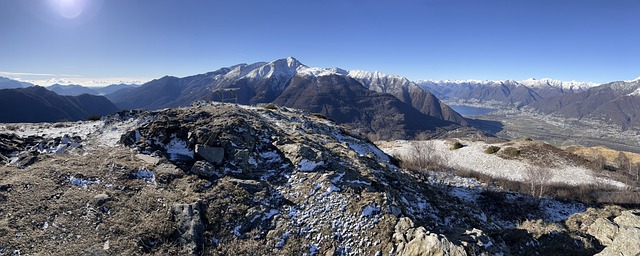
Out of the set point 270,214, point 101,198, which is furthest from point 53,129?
point 270,214

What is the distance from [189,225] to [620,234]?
21.4 meters

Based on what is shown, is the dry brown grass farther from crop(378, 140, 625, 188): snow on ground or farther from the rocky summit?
the rocky summit

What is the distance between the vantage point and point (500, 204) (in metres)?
28.0

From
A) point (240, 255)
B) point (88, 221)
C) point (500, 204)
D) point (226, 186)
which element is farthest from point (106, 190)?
point (500, 204)

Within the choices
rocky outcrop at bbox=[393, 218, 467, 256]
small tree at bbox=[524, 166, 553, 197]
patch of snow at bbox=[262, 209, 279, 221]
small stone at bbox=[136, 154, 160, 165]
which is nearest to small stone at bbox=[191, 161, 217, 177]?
small stone at bbox=[136, 154, 160, 165]

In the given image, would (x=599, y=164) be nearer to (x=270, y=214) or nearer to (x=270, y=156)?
→ (x=270, y=156)

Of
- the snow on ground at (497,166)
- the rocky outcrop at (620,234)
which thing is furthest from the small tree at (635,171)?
the rocky outcrop at (620,234)

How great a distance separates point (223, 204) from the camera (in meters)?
15.9

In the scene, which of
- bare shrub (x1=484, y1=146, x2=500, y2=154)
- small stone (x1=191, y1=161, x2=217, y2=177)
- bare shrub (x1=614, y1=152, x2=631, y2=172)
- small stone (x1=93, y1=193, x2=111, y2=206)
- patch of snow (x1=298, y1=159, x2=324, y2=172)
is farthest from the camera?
bare shrub (x1=484, y1=146, x2=500, y2=154)

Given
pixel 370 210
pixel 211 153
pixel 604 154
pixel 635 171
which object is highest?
pixel 211 153

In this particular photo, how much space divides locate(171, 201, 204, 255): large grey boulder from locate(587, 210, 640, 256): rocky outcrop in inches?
749

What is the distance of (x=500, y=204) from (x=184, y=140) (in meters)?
30.3

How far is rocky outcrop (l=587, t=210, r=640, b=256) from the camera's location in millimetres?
12773

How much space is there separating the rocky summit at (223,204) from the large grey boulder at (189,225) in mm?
55
